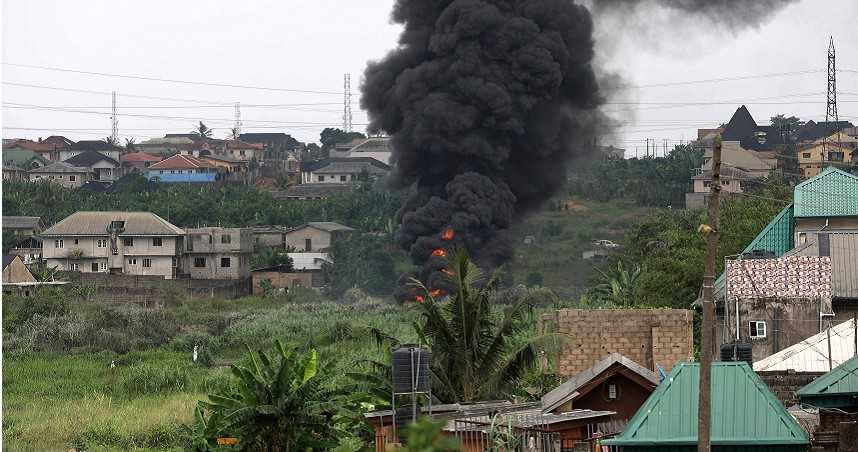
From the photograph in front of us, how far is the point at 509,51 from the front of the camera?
77312 mm

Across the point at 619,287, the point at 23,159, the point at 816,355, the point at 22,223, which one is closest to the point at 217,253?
the point at 22,223

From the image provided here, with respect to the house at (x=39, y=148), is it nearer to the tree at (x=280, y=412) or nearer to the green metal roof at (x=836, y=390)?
the tree at (x=280, y=412)

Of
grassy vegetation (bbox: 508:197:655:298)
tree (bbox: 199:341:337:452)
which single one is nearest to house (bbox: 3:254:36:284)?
grassy vegetation (bbox: 508:197:655:298)

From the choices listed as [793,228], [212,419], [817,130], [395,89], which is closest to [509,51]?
[395,89]

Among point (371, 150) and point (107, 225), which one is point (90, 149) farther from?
point (107, 225)

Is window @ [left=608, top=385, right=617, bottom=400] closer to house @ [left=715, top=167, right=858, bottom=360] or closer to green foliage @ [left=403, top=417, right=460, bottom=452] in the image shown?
house @ [left=715, top=167, right=858, bottom=360]

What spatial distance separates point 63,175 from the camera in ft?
404

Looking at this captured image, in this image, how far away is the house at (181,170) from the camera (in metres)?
125

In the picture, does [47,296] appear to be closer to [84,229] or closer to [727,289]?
[84,229]

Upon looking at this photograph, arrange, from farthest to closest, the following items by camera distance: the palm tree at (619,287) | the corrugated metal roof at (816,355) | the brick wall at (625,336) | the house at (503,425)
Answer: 1. the palm tree at (619,287)
2. the brick wall at (625,336)
3. the corrugated metal roof at (816,355)
4. the house at (503,425)

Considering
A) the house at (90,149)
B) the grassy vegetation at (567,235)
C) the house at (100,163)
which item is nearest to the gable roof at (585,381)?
the grassy vegetation at (567,235)

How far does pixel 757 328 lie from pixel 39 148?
12066cm

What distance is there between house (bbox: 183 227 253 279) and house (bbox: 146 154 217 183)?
4109 cm

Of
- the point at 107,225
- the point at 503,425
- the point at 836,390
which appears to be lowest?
the point at 503,425
